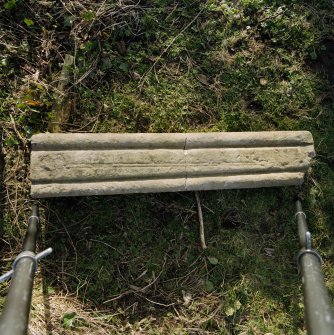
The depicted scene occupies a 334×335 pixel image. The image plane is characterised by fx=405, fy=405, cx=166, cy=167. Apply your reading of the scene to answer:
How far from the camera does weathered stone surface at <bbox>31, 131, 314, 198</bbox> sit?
303 cm

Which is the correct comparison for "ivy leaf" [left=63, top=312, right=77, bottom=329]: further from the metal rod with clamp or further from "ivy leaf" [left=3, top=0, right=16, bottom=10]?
"ivy leaf" [left=3, top=0, right=16, bottom=10]

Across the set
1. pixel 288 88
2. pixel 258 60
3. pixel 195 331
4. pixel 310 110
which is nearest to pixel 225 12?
pixel 258 60

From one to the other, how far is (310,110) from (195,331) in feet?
7.21

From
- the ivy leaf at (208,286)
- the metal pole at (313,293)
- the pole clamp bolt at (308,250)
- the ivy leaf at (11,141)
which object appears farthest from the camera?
the ivy leaf at (208,286)

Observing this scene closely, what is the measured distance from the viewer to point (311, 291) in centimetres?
263

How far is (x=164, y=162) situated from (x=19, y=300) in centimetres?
144

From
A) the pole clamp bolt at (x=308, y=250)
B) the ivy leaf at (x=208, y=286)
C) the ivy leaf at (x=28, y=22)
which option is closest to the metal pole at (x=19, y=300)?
the ivy leaf at (x=208, y=286)

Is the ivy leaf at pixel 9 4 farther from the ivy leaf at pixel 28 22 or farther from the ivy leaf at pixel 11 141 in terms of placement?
the ivy leaf at pixel 11 141

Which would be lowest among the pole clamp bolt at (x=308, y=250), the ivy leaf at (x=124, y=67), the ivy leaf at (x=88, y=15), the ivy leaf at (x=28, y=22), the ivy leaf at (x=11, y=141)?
the pole clamp bolt at (x=308, y=250)

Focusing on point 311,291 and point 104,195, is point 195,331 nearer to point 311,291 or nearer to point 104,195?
point 311,291

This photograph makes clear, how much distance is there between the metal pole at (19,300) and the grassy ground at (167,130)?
0.66 meters

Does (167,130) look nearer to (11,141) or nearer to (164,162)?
(164,162)

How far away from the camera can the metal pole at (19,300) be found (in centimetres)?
218

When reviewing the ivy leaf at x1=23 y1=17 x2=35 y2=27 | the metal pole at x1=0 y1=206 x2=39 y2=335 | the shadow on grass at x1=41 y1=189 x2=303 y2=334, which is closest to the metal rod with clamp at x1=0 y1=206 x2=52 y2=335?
the metal pole at x1=0 y1=206 x2=39 y2=335
